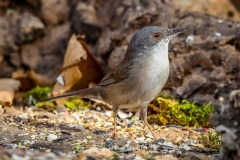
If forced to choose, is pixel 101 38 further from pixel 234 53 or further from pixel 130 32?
pixel 234 53

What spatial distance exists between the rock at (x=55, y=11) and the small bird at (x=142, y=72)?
2.93 meters

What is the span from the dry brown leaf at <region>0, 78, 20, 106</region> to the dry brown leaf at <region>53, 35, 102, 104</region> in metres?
0.65

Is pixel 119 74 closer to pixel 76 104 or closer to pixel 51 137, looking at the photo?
pixel 51 137

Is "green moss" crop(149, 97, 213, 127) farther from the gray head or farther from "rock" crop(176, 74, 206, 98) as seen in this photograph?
the gray head

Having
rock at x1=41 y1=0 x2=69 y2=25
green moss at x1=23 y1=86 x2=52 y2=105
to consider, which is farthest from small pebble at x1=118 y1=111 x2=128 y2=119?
rock at x1=41 y1=0 x2=69 y2=25

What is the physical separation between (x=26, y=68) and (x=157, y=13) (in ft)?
8.77

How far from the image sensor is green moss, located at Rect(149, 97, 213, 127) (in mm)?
7457

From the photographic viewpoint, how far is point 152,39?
22.0 feet

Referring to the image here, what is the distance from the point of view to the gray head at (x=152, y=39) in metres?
6.68

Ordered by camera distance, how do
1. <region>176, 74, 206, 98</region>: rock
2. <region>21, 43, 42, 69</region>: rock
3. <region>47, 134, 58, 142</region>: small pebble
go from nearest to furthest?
1. <region>47, 134, 58, 142</region>: small pebble
2. <region>176, 74, 206, 98</region>: rock
3. <region>21, 43, 42, 69</region>: rock

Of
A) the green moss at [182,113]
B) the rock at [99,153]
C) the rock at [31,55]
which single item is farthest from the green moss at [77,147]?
the rock at [31,55]

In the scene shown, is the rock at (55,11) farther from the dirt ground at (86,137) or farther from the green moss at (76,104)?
the dirt ground at (86,137)

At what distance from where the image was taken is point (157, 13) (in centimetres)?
852

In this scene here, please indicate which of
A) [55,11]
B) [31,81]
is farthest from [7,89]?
[55,11]
